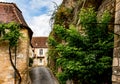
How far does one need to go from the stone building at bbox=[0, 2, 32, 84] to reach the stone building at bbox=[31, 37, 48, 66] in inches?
1547

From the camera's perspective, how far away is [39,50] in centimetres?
6669

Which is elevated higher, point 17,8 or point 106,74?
point 17,8

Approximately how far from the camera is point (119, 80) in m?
7.32

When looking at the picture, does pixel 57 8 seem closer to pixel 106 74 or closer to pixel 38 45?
pixel 106 74

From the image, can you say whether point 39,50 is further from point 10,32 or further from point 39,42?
point 10,32

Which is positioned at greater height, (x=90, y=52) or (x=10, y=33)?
(x=10, y=33)

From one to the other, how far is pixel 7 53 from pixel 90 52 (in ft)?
50.9

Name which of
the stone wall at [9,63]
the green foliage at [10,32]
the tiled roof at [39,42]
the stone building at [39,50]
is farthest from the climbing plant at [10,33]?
the tiled roof at [39,42]

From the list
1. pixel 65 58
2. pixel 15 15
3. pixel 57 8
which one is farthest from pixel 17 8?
pixel 65 58

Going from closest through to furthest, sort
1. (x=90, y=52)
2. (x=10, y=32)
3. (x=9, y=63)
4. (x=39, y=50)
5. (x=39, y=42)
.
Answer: (x=90, y=52)
(x=10, y=32)
(x=9, y=63)
(x=39, y=50)
(x=39, y=42)

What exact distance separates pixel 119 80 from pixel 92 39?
2.72m

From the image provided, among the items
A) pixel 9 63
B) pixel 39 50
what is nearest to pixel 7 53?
pixel 9 63

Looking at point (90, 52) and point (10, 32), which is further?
point (10, 32)

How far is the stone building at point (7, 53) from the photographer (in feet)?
78.8
